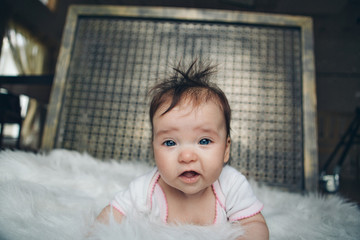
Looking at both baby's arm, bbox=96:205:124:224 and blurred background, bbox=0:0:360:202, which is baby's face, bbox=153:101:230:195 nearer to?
baby's arm, bbox=96:205:124:224

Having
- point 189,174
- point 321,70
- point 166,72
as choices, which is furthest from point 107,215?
point 321,70

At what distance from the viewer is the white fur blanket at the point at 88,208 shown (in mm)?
369

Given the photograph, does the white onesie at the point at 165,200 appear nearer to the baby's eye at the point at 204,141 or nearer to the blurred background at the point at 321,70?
the baby's eye at the point at 204,141

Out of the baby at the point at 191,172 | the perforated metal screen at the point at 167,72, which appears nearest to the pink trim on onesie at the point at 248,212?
the baby at the point at 191,172

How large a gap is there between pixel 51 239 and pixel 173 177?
0.22m

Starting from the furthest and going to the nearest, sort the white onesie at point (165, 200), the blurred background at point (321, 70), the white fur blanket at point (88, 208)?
the blurred background at point (321, 70), the white onesie at point (165, 200), the white fur blanket at point (88, 208)

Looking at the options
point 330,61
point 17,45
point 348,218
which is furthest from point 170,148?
point 17,45

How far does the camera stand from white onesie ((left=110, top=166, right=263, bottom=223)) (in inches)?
18.6

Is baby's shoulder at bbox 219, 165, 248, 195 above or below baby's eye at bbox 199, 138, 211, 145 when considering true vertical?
below

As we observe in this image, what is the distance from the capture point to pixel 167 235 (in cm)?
36

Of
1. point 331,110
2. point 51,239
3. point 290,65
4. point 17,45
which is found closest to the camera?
point 51,239

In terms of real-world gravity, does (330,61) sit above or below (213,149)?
above

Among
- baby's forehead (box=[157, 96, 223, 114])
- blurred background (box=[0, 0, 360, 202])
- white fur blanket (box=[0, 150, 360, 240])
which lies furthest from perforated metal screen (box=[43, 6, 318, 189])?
blurred background (box=[0, 0, 360, 202])

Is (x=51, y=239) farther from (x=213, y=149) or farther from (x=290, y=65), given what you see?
(x=290, y=65)
